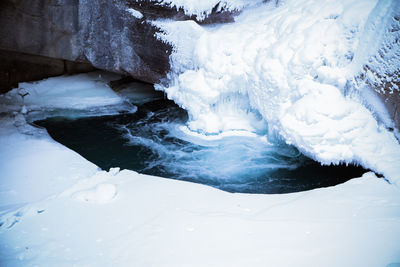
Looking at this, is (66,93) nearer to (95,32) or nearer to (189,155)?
(95,32)

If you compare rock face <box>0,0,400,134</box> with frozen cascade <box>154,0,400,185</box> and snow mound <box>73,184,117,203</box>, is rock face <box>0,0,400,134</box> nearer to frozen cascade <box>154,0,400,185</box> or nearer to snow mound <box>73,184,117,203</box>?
frozen cascade <box>154,0,400,185</box>

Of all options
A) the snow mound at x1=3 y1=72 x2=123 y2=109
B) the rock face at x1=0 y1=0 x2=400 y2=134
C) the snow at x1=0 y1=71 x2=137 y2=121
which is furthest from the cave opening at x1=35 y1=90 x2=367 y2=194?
the rock face at x1=0 y1=0 x2=400 y2=134

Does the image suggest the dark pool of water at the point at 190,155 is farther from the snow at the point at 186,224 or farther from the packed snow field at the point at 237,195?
the snow at the point at 186,224

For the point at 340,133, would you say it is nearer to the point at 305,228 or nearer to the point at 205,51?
the point at 305,228

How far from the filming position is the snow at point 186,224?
2270mm

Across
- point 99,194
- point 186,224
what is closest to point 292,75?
point 186,224

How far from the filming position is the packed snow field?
2.36m

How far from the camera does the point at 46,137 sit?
536 centimetres

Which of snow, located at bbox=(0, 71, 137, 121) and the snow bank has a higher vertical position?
the snow bank

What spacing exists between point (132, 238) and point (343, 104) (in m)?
3.10

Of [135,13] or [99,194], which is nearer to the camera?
[99,194]

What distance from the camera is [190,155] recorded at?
5223 millimetres

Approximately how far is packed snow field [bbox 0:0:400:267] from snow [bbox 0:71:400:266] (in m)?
0.01

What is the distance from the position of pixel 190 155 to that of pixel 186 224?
8.39 feet
